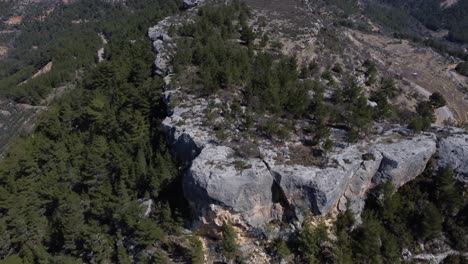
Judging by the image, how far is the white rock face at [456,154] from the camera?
33.8 m

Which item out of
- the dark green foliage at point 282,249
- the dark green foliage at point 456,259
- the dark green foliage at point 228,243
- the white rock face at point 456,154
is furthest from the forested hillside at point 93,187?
the white rock face at point 456,154

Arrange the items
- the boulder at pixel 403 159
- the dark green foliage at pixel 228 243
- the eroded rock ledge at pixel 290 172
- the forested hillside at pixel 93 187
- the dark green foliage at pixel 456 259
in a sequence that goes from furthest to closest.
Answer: the boulder at pixel 403 159, the forested hillside at pixel 93 187, the dark green foliage at pixel 456 259, the eroded rock ledge at pixel 290 172, the dark green foliage at pixel 228 243

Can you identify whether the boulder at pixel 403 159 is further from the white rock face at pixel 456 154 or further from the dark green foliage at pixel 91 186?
the dark green foliage at pixel 91 186

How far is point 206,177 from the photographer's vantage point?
31.0 metres

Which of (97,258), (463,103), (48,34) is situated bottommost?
(48,34)

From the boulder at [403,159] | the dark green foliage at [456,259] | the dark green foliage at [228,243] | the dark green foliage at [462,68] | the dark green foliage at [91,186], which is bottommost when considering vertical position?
the dark green foliage at [462,68]

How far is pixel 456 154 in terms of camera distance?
3459 centimetres

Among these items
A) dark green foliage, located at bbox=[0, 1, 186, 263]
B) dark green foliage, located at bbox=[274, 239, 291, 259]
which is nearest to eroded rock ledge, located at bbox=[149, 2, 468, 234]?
dark green foliage, located at bbox=[274, 239, 291, 259]

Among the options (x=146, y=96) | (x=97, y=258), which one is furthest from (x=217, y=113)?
(x=97, y=258)

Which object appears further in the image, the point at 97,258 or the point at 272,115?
the point at 272,115

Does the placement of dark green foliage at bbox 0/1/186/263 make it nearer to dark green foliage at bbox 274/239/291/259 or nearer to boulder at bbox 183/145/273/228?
boulder at bbox 183/145/273/228

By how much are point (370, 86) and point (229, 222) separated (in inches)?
1732

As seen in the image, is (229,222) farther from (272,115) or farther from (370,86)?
(370,86)

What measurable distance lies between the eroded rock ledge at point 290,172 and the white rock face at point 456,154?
8cm
